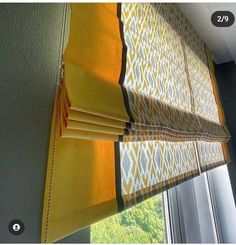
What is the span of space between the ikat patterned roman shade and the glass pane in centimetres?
26

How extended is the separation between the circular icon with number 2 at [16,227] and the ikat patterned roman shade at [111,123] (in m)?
0.04

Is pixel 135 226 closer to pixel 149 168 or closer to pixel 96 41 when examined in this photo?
pixel 149 168

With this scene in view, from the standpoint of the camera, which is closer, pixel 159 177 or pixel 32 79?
pixel 32 79

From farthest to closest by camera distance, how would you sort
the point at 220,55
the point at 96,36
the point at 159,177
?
the point at 220,55 < the point at 159,177 < the point at 96,36

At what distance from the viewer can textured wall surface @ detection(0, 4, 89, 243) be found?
0.40 meters

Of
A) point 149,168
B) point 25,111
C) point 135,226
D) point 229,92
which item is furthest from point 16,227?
point 229,92

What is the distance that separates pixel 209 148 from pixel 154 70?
2.35ft

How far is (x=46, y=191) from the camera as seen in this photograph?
0.42 metres

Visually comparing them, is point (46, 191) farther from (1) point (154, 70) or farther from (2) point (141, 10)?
(2) point (141, 10)

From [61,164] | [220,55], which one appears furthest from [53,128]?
[220,55]

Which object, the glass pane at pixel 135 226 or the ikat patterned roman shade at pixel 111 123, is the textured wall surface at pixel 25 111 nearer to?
the ikat patterned roman shade at pixel 111 123

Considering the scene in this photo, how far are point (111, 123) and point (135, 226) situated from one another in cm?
65

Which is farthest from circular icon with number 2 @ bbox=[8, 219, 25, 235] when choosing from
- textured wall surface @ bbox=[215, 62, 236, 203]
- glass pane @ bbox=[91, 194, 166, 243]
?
textured wall surface @ bbox=[215, 62, 236, 203]

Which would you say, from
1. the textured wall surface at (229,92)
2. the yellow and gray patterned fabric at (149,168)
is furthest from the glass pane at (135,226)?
the textured wall surface at (229,92)
